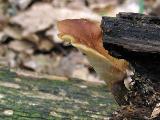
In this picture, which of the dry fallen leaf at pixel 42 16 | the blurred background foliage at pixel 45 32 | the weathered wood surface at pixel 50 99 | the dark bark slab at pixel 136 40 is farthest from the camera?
the dry fallen leaf at pixel 42 16

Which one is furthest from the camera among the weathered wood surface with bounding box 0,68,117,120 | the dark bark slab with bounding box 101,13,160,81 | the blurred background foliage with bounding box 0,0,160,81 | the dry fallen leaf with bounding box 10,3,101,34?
the dry fallen leaf with bounding box 10,3,101,34

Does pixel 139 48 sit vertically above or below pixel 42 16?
below

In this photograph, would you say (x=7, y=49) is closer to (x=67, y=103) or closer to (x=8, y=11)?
(x=8, y=11)

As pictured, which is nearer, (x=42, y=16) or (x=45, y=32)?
(x=45, y=32)

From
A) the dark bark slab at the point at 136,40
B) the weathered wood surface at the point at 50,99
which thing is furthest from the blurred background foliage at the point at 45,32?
the dark bark slab at the point at 136,40

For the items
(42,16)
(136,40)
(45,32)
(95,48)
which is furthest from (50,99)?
(42,16)

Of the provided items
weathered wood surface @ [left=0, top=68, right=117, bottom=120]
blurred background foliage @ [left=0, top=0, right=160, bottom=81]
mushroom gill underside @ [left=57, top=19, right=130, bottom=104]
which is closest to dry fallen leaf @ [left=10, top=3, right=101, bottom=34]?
blurred background foliage @ [left=0, top=0, right=160, bottom=81]

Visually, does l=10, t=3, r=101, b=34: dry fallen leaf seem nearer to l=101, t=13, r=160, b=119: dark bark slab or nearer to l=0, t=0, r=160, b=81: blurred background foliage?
l=0, t=0, r=160, b=81: blurred background foliage

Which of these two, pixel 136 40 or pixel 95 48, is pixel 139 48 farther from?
pixel 95 48

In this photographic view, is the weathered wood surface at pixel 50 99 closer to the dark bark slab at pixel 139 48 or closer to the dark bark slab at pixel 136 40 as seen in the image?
the dark bark slab at pixel 139 48

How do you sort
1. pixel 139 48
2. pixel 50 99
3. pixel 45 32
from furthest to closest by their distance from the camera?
pixel 45 32 < pixel 50 99 < pixel 139 48
